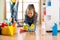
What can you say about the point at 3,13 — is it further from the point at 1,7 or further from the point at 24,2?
the point at 24,2

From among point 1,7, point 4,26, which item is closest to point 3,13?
point 1,7

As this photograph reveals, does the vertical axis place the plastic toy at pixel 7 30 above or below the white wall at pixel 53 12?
below

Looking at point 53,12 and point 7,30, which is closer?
point 7,30

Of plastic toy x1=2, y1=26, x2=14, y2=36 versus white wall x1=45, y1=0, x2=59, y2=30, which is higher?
white wall x1=45, y1=0, x2=59, y2=30

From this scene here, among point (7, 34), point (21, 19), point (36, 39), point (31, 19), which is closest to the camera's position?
point (36, 39)

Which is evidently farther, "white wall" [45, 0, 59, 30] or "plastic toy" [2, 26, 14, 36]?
"white wall" [45, 0, 59, 30]

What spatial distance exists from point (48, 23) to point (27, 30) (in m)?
0.33

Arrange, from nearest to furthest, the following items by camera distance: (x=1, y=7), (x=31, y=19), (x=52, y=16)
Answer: (x=52, y=16), (x=31, y=19), (x=1, y=7)

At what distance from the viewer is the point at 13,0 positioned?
10.8 ft

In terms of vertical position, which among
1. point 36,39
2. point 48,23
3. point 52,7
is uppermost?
point 52,7

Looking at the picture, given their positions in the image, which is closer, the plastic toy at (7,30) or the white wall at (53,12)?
the plastic toy at (7,30)

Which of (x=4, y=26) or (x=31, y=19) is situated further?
(x=31, y=19)

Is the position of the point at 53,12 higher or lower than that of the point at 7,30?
higher

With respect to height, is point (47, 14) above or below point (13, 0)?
below
